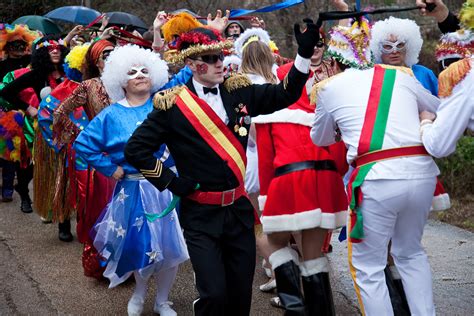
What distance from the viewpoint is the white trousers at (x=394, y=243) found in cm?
387

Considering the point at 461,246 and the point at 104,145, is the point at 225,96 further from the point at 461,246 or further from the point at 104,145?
the point at 461,246

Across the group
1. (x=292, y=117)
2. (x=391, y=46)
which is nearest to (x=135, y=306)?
(x=292, y=117)

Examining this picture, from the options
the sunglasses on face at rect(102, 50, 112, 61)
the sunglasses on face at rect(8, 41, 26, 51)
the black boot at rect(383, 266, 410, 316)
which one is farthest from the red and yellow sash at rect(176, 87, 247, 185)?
the sunglasses on face at rect(8, 41, 26, 51)

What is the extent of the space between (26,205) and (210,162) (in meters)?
5.53

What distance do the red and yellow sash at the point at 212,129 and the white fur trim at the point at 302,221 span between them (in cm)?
49

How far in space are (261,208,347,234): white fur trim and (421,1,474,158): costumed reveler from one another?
1.02 meters

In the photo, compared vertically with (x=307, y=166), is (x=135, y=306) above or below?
below

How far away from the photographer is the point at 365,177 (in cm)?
392

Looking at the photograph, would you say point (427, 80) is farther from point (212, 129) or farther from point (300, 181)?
point (212, 129)

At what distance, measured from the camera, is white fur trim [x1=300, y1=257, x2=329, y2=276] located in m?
4.61

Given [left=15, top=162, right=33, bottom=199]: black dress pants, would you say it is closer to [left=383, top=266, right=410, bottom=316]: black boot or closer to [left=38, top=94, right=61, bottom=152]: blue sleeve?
[left=38, top=94, right=61, bottom=152]: blue sleeve

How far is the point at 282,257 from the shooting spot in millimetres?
4727

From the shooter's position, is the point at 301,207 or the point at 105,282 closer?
the point at 301,207

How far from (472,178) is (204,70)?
5195 mm
